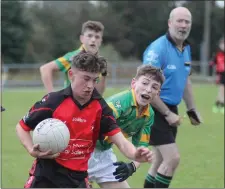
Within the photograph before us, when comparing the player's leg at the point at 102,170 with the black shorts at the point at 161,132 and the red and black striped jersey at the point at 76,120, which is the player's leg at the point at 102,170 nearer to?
the red and black striped jersey at the point at 76,120

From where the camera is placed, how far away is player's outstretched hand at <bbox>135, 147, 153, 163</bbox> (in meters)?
3.69

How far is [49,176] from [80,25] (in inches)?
1911

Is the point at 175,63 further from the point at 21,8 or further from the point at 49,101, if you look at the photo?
the point at 21,8

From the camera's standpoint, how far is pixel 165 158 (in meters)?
6.38

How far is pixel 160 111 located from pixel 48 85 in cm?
166

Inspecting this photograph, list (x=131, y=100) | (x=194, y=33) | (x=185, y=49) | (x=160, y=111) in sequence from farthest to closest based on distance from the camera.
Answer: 1. (x=194, y=33)
2. (x=185, y=49)
3. (x=160, y=111)
4. (x=131, y=100)

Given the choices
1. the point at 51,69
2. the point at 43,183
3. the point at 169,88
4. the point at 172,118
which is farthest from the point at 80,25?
the point at 43,183

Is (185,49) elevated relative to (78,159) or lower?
elevated

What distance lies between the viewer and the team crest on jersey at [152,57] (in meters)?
6.25

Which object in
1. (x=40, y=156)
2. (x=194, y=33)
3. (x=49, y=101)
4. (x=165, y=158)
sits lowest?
(x=194, y=33)


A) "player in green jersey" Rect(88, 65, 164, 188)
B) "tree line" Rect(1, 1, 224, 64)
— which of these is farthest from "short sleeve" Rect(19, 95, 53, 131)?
"tree line" Rect(1, 1, 224, 64)

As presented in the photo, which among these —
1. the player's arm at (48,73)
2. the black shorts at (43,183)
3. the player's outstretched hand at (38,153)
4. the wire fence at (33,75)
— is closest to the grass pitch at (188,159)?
the player's arm at (48,73)

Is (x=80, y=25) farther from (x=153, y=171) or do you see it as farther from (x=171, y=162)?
(x=171, y=162)

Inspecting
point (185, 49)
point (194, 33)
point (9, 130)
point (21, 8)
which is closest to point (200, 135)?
point (9, 130)
